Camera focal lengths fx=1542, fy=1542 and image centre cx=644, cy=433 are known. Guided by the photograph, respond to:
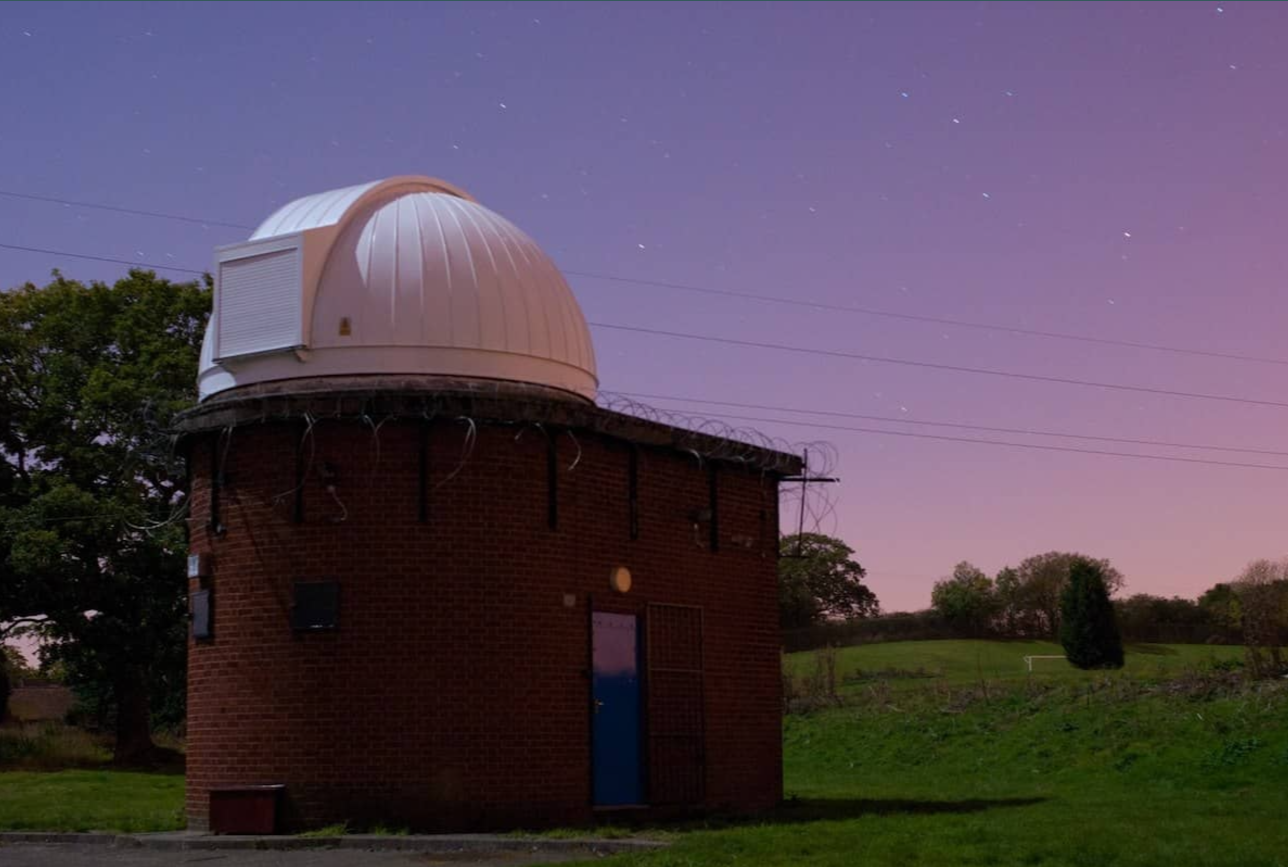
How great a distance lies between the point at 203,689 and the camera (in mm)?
17500

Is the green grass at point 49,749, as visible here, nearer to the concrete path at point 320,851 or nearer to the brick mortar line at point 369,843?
the brick mortar line at point 369,843

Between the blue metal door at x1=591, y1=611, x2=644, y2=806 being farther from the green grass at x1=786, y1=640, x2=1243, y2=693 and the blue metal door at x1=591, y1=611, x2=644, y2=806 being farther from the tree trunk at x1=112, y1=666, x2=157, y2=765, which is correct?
the green grass at x1=786, y1=640, x2=1243, y2=693

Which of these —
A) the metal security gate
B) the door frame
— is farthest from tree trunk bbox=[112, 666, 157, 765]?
the door frame

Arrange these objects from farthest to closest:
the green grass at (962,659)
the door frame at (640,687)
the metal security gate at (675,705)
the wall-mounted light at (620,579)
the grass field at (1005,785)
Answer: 1. the green grass at (962,659)
2. the metal security gate at (675,705)
3. the wall-mounted light at (620,579)
4. the door frame at (640,687)
5. the grass field at (1005,785)

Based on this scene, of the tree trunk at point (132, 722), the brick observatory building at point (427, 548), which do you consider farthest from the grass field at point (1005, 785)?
the tree trunk at point (132, 722)

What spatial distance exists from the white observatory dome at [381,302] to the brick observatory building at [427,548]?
31 millimetres

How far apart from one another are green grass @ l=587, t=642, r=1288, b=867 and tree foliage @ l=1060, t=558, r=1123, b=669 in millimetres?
8783

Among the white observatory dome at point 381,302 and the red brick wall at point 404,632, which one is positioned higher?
the white observatory dome at point 381,302

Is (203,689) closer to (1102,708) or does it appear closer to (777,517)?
(777,517)

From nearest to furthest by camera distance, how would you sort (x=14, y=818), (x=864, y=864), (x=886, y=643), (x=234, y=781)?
(x=864, y=864) → (x=234, y=781) → (x=14, y=818) → (x=886, y=643)

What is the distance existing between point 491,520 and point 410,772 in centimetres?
283

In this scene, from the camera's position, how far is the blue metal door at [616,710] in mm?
17875

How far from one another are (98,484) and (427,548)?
20.6 meters

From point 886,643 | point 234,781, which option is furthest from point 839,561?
point 234,781
